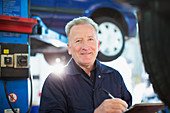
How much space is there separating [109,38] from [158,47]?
2.11m

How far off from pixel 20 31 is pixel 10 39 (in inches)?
3.9

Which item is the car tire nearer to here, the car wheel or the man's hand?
the man's hand

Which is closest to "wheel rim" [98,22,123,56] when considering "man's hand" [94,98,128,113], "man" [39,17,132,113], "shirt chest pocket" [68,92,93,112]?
"man" [39,17,132,113]

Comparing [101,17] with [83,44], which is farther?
[101,17]

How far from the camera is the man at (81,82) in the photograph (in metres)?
1.12

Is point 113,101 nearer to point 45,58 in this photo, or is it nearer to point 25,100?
point 25,100

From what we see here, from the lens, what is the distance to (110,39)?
8.23 ft

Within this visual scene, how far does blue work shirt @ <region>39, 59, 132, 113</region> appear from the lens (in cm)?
108

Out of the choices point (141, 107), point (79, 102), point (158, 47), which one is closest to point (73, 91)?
point (79, 102)

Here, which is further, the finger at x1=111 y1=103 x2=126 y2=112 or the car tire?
the finger at x1=111 y1=103 x2=126 y2=112

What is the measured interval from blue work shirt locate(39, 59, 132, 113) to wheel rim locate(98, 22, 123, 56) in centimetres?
122

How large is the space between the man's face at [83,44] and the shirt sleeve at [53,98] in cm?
20

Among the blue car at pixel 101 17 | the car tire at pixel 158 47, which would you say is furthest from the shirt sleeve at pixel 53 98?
the blue car at pixel 101 17

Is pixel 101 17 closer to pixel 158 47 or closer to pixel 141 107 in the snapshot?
pixel 141 107
